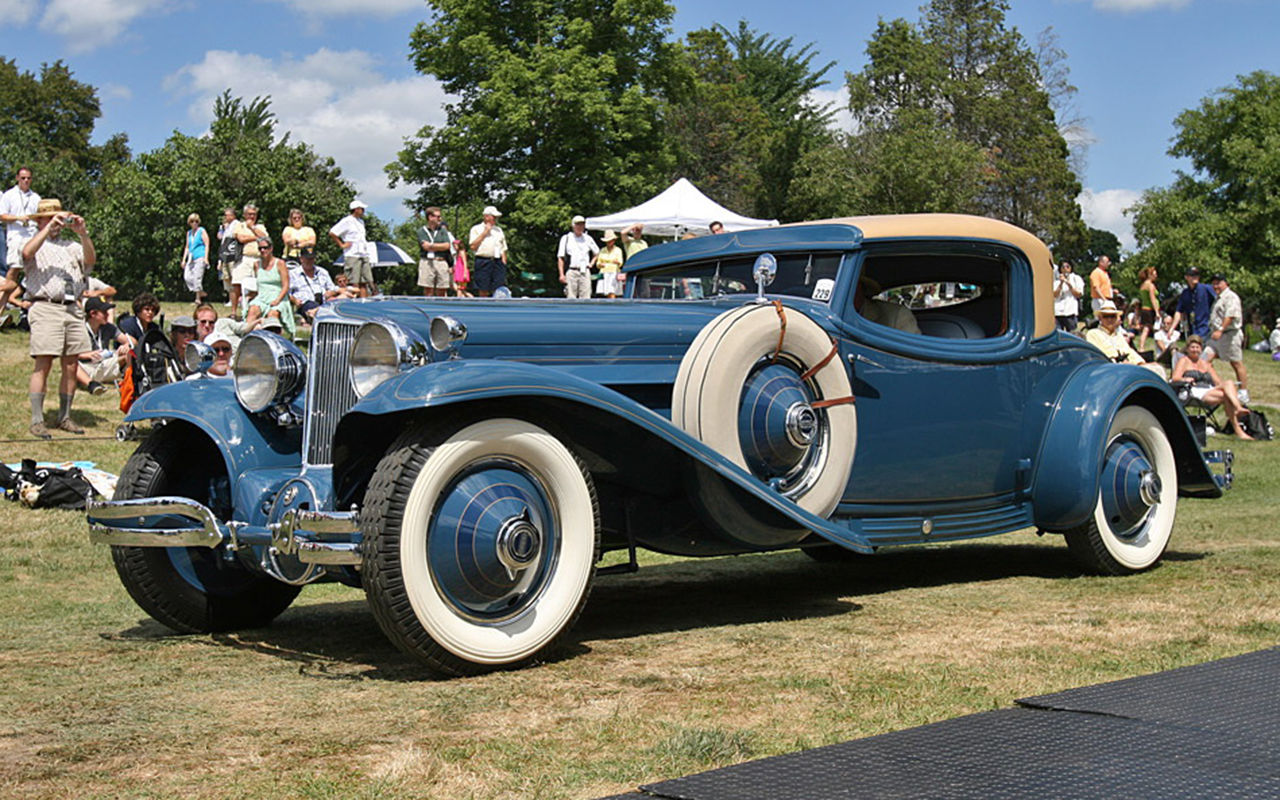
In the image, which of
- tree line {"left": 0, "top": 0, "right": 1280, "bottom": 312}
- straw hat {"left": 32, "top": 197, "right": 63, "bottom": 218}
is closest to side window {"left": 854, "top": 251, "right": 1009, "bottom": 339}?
straw hat {"left": 32, "top": 197, "right": 63, "bottom": 218}

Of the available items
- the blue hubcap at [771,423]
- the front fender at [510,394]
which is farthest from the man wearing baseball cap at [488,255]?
the front fender at [510,394]

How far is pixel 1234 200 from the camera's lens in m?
49.0

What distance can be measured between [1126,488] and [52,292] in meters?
9.18

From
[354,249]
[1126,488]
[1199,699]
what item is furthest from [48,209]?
[1199,699]

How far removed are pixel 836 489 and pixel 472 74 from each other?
3523 cm

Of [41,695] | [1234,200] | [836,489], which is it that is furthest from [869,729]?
[1234,200]

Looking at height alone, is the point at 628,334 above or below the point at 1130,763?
above

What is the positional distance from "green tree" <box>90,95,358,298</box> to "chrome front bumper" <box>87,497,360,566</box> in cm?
3758

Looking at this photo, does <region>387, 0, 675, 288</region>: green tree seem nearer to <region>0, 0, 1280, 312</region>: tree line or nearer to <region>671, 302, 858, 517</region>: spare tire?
<region>0, 0, 1280, 312</region>: tree line

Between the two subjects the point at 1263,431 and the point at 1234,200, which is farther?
the point at 1234,200

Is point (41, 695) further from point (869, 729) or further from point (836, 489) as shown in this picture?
point (836, 489)

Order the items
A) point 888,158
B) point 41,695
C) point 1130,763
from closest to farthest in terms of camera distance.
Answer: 1. point 1130,763
2. point 41,695
3. point 888,158

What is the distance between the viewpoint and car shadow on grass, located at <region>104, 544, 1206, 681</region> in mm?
4871

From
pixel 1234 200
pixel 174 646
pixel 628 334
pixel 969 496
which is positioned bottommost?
pixel 174 646
